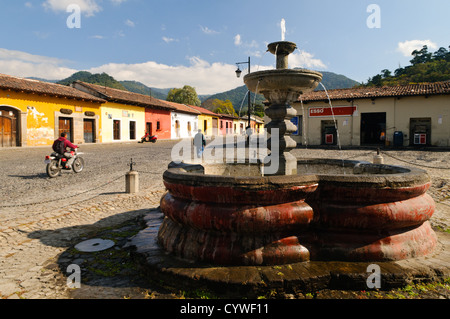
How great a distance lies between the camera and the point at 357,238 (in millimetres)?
2766

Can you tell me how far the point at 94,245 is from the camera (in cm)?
373

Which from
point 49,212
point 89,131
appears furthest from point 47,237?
point 89,131

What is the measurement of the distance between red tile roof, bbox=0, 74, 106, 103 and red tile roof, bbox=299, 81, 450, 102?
17887 mm

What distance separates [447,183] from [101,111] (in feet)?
79.5

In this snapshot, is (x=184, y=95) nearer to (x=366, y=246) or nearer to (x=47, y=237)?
(x=47, y=237)

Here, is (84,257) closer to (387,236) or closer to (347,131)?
(387,236)

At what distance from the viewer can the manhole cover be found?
360 cm

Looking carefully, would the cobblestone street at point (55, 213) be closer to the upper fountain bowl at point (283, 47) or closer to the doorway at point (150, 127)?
the upper fountain bowl at point (283, 47)

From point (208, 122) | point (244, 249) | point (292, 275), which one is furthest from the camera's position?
point (208, 122)

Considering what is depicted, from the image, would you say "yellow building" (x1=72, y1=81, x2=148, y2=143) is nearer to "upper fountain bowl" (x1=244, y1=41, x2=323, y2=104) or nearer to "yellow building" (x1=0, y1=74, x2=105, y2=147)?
"yellow building" (x1=0, y1=74, x2=105, y2=147)

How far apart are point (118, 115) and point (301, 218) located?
26.5 metres

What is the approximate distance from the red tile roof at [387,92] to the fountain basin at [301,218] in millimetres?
21250

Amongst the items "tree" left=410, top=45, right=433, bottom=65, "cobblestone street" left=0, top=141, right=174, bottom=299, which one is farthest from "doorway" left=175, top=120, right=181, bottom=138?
"tree" left=410, top=45, right=433, bottom=65

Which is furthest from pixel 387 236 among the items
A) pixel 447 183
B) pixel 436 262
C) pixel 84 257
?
pixel 447 183
